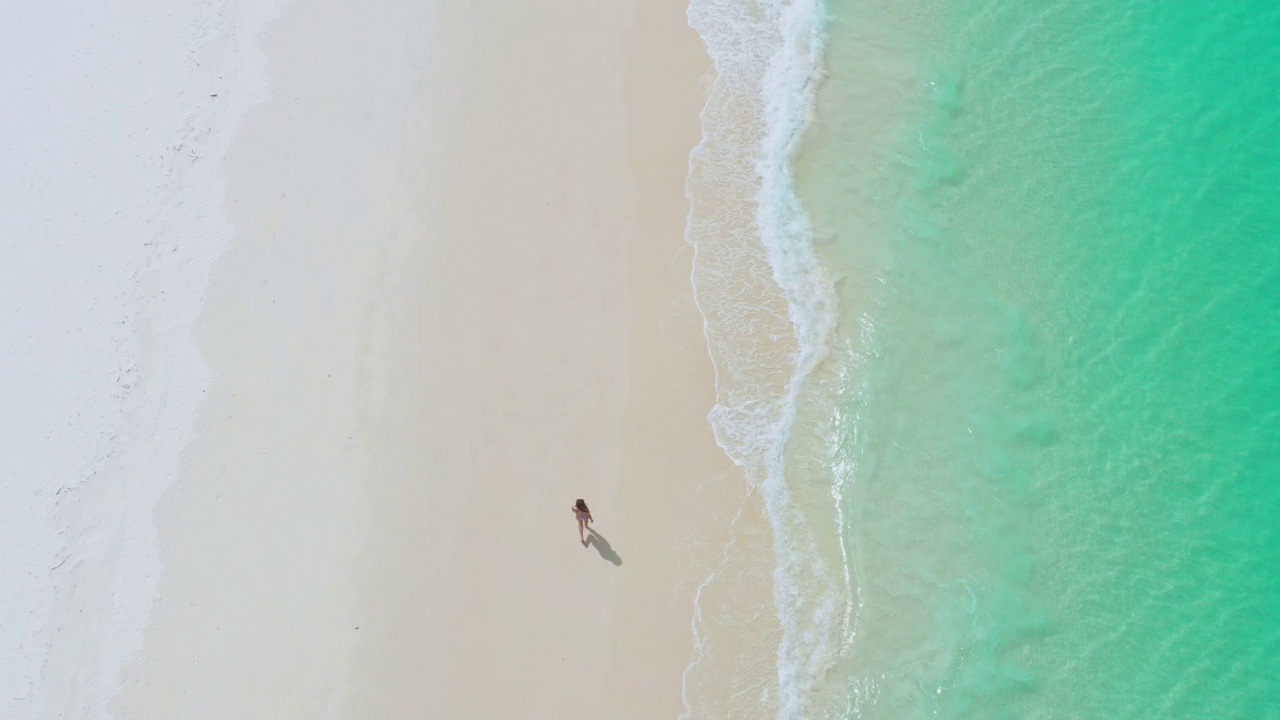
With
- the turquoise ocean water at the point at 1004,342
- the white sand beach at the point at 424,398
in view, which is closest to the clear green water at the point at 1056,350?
the turquoise ocean water at the point at 1004,342

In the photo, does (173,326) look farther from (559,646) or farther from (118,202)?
(559,646)

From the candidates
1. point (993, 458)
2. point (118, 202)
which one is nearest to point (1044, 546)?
point (993, 458)

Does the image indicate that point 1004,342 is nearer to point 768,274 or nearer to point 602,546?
point 768,274

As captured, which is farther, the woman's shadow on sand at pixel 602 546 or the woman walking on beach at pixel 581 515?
the woman's shadow on sand at pixel 602 546

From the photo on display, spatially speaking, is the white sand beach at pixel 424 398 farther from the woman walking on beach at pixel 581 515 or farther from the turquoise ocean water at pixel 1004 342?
the turquoise ocean water at pixel 1004 342

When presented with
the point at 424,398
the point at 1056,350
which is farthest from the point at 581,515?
the point at 1056,350

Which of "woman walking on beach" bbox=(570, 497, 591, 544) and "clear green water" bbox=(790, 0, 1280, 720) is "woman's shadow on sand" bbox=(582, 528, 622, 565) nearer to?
"woman walking on beach" bbox=(570, 497, 591, 544)

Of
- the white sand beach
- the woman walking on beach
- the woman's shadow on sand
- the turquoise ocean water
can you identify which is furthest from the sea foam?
the woman walking on beach
